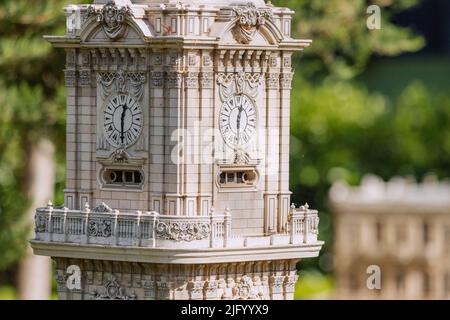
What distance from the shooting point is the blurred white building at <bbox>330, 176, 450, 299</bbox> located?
17838 centimetres

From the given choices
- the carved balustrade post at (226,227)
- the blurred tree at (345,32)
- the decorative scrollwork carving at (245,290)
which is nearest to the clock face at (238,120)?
the carved balustrade post at (226,227)

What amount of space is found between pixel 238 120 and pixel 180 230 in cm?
334

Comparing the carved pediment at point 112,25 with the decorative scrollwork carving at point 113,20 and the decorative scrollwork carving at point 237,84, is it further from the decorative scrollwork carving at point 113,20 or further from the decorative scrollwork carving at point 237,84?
the decorative scrollwork carving at point 237,84

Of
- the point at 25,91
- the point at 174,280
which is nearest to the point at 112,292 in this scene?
the point at 174,280

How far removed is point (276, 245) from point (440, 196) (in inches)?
4282

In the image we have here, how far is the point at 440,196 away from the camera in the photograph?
182 meters

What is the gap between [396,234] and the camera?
598 ft

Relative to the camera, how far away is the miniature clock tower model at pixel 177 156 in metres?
71.6

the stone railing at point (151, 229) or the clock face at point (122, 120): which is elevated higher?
the clock face at point (122, 120)

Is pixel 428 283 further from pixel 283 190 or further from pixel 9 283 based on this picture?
pixel 283 190

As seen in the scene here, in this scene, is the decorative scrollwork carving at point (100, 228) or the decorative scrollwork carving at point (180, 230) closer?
the decorative scrollwork carving at point (180, 230)

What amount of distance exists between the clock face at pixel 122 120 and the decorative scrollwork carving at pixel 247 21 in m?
2.87

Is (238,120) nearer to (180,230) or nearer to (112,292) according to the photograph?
(180,230)

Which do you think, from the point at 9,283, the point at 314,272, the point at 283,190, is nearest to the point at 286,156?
the point at 283,190
